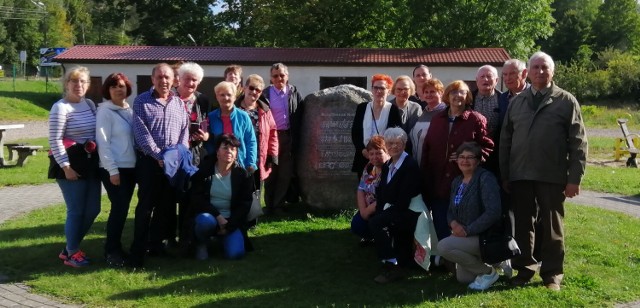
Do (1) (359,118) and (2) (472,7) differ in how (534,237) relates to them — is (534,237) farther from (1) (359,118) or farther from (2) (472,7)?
(2) (472,7)

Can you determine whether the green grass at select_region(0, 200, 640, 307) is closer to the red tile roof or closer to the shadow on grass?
the shadow on grass

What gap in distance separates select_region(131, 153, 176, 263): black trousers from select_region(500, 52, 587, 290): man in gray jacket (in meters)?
3.17

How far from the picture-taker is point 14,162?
13.8m

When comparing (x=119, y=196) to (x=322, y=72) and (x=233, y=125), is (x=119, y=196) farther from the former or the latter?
(x=322, y=72)

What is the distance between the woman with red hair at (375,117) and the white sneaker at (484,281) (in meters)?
1.69

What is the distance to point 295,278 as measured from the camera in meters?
5.57

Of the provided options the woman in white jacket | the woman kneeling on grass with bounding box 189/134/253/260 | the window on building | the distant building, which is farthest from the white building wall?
the woman in white jacket

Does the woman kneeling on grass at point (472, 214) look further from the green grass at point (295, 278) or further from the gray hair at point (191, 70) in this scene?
the gray hair at point (191, 70)

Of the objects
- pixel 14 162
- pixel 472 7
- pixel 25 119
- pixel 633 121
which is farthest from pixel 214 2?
pixel 14 162

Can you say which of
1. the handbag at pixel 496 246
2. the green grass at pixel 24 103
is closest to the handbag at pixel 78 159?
the handbag at pixel 496 246

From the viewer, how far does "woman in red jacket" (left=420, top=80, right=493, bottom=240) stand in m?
5.34

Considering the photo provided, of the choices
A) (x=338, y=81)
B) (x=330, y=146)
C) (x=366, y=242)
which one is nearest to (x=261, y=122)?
(x=330, y=146)

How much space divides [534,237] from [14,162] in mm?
12165

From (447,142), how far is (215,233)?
95.0 inches
